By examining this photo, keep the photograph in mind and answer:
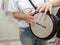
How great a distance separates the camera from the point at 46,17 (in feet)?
3.20

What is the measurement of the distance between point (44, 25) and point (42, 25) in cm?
A: 2

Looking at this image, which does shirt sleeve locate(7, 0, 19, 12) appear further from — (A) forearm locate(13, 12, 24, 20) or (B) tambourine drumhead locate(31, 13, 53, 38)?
(B) tambourine drumhead locate(31, 13, 53, 38)

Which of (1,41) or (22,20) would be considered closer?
(22,20)

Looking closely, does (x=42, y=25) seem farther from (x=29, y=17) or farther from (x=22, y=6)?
(x=22, y=6)

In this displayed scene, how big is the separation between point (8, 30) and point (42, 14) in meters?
1.74

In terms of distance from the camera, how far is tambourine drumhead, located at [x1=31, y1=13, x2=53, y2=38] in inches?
38.4

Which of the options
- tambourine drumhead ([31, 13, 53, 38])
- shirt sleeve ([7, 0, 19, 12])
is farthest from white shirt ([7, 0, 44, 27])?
tambourine drumhead ([31, 13, 53, 38])

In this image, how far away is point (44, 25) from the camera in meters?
1.00

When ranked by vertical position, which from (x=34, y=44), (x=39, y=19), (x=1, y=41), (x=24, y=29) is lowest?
(x=1, y=41)

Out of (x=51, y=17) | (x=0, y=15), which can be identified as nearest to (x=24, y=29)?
(x=51, y=17)

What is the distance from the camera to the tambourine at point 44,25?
960mm

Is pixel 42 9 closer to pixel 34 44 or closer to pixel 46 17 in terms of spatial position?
pixel 46 17

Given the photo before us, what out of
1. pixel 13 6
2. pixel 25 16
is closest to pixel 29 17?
pixel 25 16

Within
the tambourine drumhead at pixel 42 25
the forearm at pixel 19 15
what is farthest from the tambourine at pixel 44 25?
the forearm at pixel 19 15
